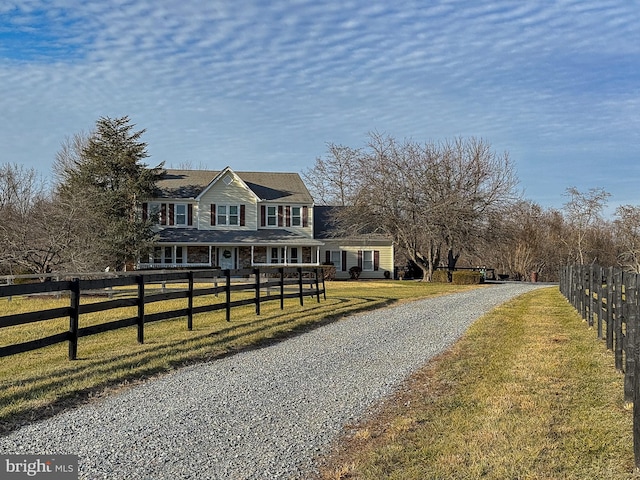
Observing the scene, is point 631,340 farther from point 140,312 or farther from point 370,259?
point 370,259

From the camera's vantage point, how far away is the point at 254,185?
1597 inches

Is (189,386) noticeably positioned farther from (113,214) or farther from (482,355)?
(113,214)

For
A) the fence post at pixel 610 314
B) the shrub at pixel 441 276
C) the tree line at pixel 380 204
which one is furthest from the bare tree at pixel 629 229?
the fence post at pixel 610 314

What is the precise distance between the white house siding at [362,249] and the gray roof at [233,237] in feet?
9.00

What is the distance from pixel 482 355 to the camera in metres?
9.37

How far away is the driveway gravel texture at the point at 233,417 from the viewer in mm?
4453

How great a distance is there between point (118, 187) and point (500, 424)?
34686 millimetres

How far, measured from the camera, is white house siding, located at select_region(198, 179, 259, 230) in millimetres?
38406

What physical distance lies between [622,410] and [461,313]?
34.0ft

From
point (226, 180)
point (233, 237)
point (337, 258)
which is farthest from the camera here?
point (337, 258)

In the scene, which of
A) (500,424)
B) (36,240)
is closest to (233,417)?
(500,424)

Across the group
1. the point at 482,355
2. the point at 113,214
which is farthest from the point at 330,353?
the point at 113,214

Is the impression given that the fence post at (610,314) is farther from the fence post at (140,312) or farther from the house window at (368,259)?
the house window at (368,259)

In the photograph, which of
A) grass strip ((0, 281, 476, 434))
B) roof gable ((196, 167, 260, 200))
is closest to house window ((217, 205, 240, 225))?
roof gable ((196, 167, 260, 200))
